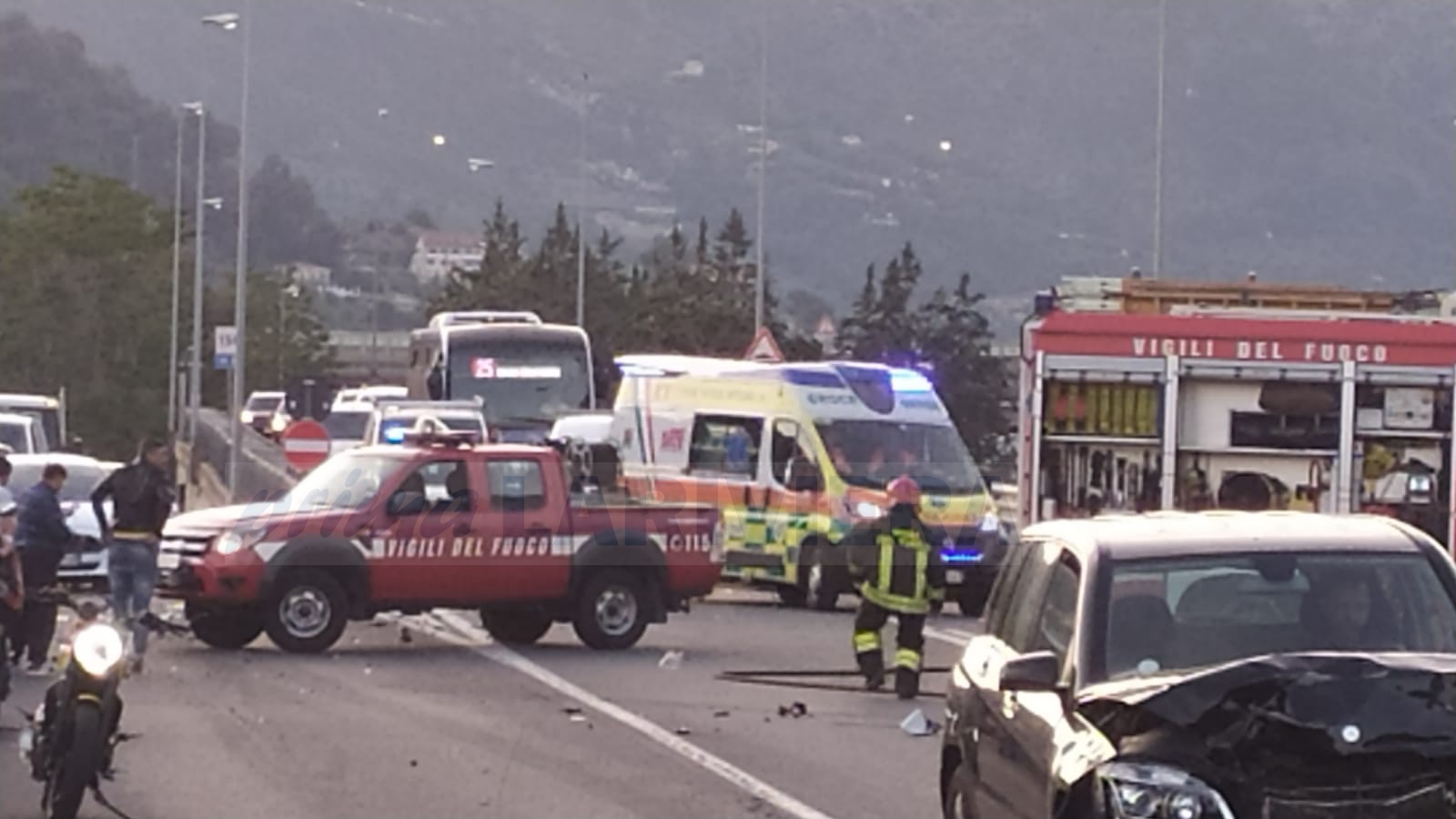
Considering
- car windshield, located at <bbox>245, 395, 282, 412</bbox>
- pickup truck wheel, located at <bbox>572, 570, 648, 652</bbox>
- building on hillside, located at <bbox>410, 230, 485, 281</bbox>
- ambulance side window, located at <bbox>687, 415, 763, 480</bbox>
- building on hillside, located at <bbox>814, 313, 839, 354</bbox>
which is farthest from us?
building on hillside, located at <bbox>410, 230, 485, 281</bbox>

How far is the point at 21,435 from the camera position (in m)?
32.1

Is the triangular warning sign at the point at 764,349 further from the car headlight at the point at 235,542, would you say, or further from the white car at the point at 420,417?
the car headlight at the point at 235,542

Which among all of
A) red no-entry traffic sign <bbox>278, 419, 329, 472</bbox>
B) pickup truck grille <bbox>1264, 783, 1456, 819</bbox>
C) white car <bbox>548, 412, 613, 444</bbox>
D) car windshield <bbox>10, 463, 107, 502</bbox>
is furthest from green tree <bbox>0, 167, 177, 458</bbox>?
pickup truck grille <bbox>1264, 783, 1456, 819</bbox>

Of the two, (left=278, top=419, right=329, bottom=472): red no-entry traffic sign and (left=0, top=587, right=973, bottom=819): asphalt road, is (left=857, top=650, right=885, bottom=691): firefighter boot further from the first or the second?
(left=278, top=419, right=329, bottom=472): red no-entry traffic sign

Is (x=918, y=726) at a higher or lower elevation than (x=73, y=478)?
lower

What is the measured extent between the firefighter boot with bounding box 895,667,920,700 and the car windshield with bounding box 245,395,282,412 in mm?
60410

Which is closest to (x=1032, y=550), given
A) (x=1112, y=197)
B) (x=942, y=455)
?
(x=942, y=455)

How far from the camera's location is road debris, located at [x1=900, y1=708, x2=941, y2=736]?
54.9 feet

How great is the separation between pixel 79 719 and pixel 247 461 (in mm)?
31270

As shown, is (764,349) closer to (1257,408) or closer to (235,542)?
(1257,408)

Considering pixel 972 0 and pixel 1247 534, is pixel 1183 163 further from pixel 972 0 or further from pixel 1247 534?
pixel 1247 534

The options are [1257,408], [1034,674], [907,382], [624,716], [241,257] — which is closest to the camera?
[1034,674]

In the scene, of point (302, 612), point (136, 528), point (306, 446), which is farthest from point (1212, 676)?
point (306, 446)

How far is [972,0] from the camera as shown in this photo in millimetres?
163375
